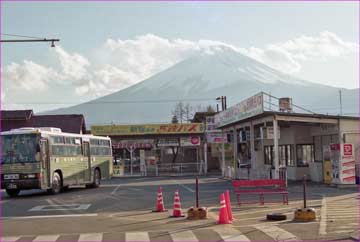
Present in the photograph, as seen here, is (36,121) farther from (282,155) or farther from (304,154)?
(304,154)

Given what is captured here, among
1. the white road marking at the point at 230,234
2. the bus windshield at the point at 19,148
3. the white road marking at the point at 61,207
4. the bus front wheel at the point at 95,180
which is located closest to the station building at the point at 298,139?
the bus front wheel at the point at 95,180

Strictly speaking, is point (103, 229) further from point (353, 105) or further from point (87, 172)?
point (353, 105)

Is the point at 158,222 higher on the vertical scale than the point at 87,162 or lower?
lower

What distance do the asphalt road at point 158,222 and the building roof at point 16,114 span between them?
39.5m

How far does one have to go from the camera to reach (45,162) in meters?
26.1

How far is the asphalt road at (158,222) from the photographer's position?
42.0 ft

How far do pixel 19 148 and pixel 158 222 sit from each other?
12.4m

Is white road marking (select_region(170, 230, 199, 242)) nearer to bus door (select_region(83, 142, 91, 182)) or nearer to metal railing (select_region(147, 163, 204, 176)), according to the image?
bus door (select_region(83, 142, 91, 182))

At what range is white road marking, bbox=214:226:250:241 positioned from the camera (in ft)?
40.1

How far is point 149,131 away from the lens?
200ft

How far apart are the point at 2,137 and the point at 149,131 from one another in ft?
116

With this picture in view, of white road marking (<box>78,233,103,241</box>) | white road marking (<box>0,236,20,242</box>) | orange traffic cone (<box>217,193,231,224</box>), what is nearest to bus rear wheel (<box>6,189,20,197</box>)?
white road marking (<box>0,236,20,242</box>)

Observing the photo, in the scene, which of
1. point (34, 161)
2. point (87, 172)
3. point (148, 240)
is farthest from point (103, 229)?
point (87, 172)

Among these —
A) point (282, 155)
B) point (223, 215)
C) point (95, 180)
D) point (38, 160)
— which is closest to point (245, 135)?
point (282, 155)
